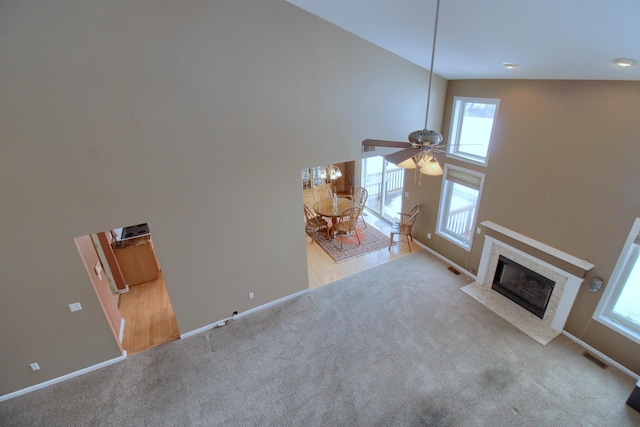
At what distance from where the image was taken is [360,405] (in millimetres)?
4098

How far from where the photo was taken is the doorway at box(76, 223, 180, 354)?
5.47m

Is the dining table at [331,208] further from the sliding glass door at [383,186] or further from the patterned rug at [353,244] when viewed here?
the sliding glass door at [383,186]

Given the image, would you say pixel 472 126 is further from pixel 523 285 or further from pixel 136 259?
pixel 136 259

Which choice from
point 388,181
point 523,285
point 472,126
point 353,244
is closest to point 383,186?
point 388,181

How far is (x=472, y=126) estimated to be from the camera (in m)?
5.95

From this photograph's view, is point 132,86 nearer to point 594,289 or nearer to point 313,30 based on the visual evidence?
point 313,30

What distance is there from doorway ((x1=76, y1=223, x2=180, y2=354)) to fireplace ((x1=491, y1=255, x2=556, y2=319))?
242 inches

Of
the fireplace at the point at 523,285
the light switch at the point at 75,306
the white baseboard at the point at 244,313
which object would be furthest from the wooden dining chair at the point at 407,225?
the light switch at the point at 75,306

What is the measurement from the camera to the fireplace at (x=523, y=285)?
5270 mm

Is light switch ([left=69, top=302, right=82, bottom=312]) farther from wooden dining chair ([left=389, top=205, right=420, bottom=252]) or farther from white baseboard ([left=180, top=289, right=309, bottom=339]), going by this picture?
wooden dining chair ([left=389, top=205, right=420, bottom=252])

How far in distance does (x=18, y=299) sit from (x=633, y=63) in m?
7.56

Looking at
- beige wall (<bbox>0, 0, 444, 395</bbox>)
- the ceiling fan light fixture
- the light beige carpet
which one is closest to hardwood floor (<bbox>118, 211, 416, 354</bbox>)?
the light beige carpet

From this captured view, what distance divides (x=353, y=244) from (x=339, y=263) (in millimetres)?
983

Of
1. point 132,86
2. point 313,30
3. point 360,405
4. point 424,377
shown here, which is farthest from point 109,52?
point 424,377
